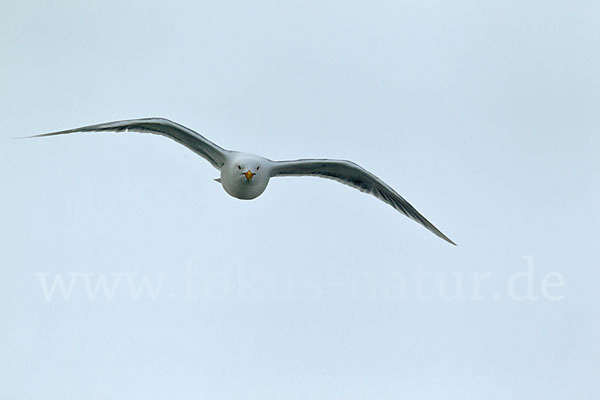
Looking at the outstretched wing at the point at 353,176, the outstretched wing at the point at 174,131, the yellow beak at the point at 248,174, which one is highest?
the outstretched wing at the point at 174,131

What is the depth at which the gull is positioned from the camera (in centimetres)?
899

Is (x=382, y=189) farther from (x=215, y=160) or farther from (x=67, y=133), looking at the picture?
(x=67, y=133)

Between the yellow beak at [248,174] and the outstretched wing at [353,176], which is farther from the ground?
the outstretched wing at [353,176]

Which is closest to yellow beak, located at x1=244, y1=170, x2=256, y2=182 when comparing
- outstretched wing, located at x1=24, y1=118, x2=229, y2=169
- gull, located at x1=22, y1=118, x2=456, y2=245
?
gull, located at x1=22, y1=118, x2=456, y2=245

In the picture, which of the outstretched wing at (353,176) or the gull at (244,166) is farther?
the outstretched wing at (353,176)

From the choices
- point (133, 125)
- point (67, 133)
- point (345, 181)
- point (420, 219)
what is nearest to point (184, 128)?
point (133, 125)

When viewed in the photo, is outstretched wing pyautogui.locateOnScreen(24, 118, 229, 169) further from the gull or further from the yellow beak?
the yellow beak

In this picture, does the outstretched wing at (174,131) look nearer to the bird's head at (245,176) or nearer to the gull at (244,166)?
the gull at (244,166)

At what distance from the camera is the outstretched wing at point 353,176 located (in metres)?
9.46

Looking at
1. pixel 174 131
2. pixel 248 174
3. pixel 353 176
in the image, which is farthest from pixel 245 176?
pixel 353 176

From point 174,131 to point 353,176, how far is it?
210cm

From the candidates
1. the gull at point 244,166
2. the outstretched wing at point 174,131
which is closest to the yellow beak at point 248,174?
the gull at point 244,166

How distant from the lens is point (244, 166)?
354 inches

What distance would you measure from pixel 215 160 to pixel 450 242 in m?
2.70
